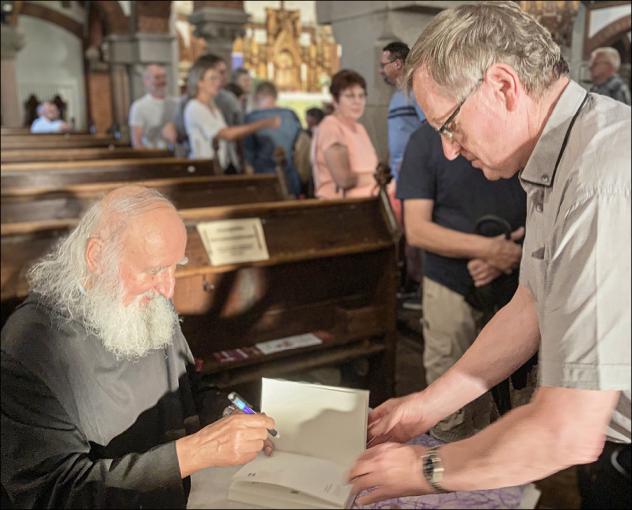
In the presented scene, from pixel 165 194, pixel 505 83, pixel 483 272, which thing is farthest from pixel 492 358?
pixel 165 194

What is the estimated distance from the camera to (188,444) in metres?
Result: 1.32

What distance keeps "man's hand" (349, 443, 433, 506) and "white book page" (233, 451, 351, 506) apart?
0.05 metres

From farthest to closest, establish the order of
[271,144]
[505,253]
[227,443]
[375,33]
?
[271,144]
[375,33]
[505,253]
[227,443]

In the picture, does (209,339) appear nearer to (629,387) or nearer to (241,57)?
(629,387)

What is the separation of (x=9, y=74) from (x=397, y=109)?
15876mm

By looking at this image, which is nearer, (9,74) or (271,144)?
(271,144)

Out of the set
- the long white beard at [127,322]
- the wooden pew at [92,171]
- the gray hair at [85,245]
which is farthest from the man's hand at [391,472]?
the wooden pew at [92,171]

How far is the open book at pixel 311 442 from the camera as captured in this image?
3.67ft

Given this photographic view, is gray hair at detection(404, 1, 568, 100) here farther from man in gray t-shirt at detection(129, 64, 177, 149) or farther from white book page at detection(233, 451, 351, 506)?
man in gray t-shirt at detection(129, 64, 177, 149)

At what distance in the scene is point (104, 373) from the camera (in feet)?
4.70

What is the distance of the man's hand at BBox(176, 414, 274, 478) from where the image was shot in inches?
47.0

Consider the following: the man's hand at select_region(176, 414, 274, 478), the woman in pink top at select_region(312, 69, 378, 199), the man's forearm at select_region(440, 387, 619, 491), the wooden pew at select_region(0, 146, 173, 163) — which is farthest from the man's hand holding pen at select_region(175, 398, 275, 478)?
the wooden pew at select_region(0, 146, 173, 163)

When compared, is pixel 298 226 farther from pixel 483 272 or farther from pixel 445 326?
pixel 483 272

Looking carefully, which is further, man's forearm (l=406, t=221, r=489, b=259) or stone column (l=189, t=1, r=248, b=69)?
stone column (l=189, t=1, r=248, b=69)
